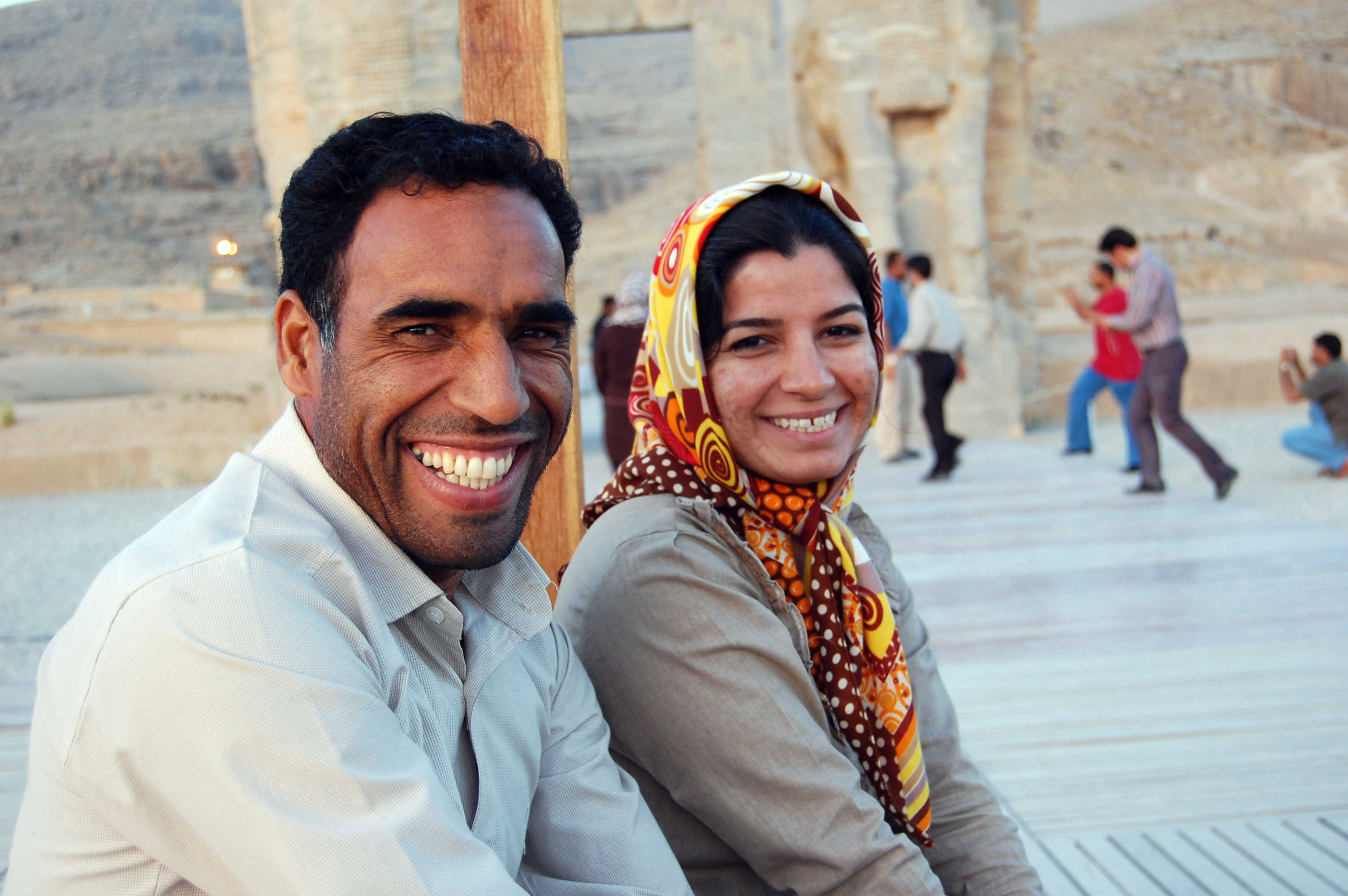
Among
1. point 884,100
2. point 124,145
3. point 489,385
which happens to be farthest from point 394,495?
point 124,145

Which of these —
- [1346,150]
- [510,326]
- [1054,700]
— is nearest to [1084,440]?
[1054,700]

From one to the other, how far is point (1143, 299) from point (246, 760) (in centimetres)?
606

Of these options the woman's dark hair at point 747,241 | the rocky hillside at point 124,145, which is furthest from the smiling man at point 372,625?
the rocky hillside at point 124,145

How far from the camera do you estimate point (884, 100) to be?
912cm

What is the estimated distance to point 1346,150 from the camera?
33750mm

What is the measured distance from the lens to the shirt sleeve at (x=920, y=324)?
7.37m

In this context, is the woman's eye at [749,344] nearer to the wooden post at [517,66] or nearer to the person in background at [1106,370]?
the wooden post at [517,66]

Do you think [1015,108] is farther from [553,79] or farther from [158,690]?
[158,690]

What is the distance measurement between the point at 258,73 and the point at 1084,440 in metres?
6.92

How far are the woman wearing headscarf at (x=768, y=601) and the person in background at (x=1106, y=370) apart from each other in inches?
211

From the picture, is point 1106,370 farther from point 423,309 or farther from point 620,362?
point 423,309

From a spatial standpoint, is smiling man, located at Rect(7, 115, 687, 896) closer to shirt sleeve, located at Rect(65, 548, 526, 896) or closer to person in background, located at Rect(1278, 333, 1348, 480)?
shirt sleeve, located at Rect(65, 548, 526, 896)

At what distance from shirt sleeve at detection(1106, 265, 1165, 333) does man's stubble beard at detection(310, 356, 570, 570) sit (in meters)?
5.64

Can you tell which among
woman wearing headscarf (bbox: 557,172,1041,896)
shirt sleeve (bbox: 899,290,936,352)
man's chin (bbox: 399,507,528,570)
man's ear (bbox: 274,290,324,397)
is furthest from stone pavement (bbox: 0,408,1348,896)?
man's ear (bbox: 274,290,324,397)
